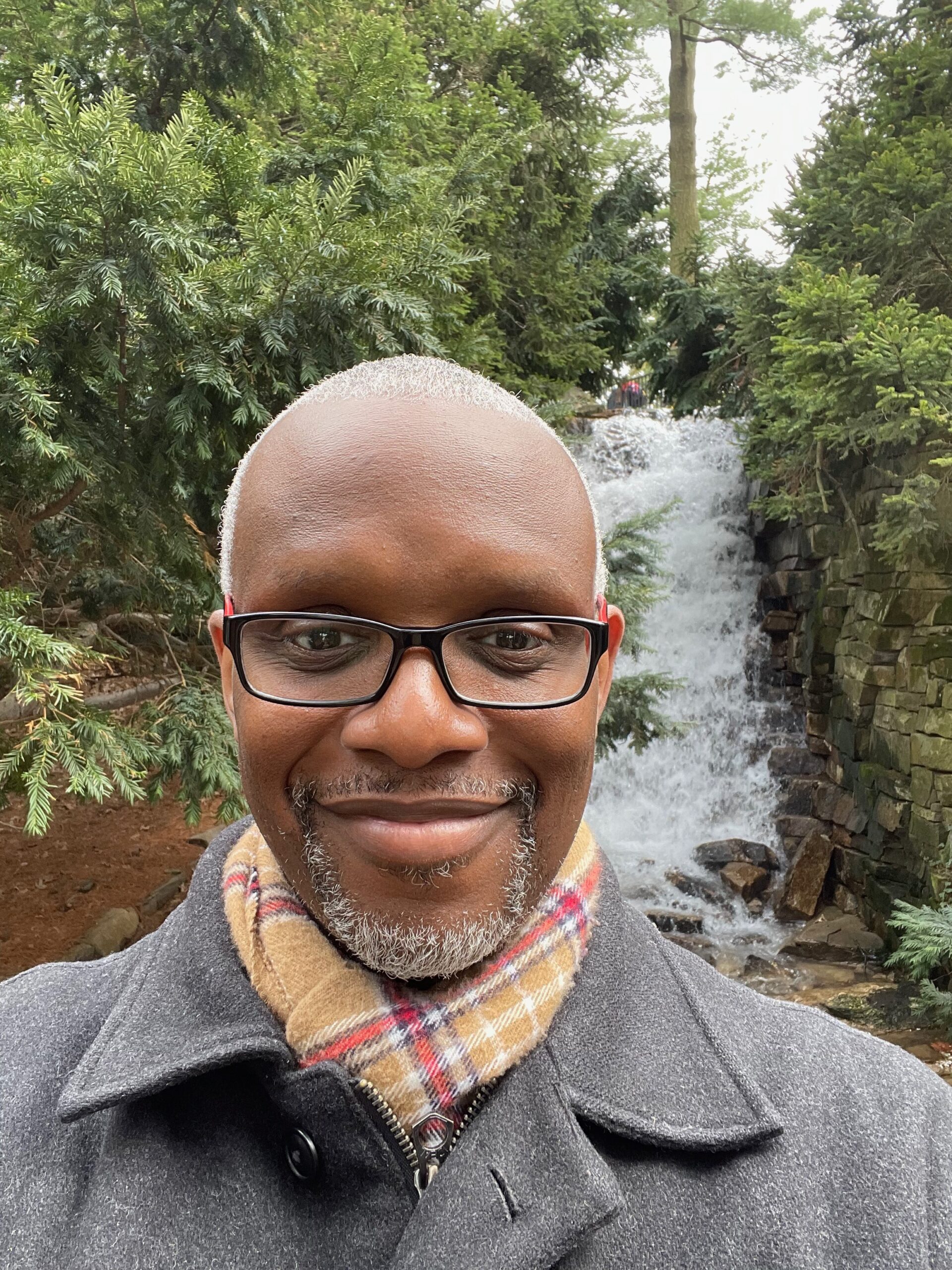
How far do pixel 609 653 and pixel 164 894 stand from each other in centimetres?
591

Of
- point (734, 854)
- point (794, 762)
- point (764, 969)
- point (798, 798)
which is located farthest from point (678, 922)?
point (794, 762)

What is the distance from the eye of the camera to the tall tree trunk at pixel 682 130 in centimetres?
1336

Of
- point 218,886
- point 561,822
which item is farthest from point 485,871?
point 218,886

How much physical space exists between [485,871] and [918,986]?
226 inches

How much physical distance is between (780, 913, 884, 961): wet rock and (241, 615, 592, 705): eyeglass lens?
20.5ft

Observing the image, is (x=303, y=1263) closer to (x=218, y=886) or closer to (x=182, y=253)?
(x=218, y=886)

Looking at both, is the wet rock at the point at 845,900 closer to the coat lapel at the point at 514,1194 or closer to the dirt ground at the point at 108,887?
the dirt ground at the point at 108,887

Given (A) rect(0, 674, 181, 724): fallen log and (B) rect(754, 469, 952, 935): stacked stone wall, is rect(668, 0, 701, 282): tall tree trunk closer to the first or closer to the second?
(B) rect(754, 469, 952, 935): stacked stone wall

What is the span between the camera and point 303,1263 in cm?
91

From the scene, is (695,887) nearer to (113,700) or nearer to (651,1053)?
(113,700)

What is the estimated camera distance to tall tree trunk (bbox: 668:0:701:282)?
13359 mm

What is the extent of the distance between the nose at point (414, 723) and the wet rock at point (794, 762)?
311 inches

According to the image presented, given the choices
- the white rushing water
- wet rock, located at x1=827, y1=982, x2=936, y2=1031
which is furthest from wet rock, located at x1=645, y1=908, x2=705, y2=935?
wet rock, located at x1=827, y1=982, x2=936, y2=1031

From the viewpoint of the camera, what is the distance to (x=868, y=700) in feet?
22.7
